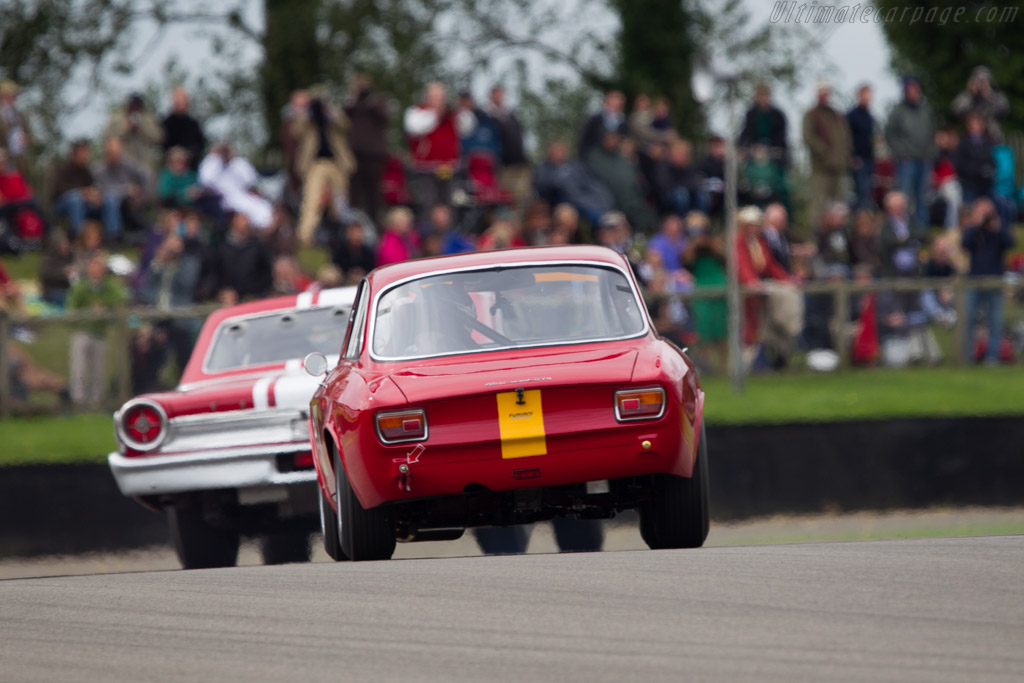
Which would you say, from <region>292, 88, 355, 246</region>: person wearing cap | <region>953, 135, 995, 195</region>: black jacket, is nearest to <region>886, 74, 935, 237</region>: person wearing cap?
<region>953, 135, 995, 195</region>: black jacket

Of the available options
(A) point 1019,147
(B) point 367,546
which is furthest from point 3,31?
(B) point 367,546

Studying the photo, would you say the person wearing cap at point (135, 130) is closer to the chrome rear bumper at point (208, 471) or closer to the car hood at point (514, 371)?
the chrome rear bumper at point (208, 471)

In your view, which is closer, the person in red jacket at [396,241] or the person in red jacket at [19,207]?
the person in red jacket at [396,241]

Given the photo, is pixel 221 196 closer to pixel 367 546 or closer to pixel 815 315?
pixel 815 315

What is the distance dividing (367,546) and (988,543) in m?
2.84

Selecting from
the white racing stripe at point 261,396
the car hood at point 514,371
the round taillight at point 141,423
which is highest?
the car hood at point 514,371

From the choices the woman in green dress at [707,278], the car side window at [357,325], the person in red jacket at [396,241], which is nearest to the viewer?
the car side window at [357,325]

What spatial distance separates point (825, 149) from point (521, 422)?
614 inches

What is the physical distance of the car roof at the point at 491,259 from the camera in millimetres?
9047

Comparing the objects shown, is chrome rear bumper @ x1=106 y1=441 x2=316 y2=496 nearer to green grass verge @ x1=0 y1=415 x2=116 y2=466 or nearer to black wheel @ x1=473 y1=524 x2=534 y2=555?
black wheel @ x1=473 y1=524 x2=534 y2=555

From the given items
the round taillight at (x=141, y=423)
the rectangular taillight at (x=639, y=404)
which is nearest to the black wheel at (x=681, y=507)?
the rectangular taillight at (x=639, y=404)

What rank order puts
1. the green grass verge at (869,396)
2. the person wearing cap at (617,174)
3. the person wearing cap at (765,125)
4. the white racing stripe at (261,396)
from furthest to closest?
1. the person wearing cap at (765,125)
2. the person wearing cap at (617,174)
3. the green grass verge at (869,396)
4. the white racing stripe at (261,396)

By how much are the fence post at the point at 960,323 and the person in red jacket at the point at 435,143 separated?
6230 millimetres

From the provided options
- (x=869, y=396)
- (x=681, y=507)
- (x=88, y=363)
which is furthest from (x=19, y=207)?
(x=681, y=507)
